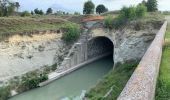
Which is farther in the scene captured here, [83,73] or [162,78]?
[83,73]

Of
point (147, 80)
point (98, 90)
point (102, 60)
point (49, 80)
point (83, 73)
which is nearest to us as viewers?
point (147, 80)

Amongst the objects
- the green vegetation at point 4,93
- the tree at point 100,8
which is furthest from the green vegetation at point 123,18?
the tree at point 100,8

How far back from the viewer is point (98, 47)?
108 ft

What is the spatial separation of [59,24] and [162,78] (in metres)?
20.8

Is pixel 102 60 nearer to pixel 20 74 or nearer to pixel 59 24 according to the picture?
pixel 59 24

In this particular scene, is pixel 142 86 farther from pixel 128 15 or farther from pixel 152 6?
pixel 152 6

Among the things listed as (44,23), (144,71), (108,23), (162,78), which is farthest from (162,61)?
(44,23)

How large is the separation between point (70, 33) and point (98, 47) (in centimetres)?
534

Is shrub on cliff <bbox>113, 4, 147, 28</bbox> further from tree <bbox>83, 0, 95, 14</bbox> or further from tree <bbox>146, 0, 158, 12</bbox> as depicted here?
tree <bbox>83, 0, 95, 14</bbox>

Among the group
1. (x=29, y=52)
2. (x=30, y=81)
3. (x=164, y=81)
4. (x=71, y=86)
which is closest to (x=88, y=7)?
(x=29, y=52)

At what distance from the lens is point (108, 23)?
28.8 m

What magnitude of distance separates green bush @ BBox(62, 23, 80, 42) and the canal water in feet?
9.07

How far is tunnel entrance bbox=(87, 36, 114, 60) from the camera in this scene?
30822mm

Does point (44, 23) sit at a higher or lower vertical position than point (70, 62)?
higher
